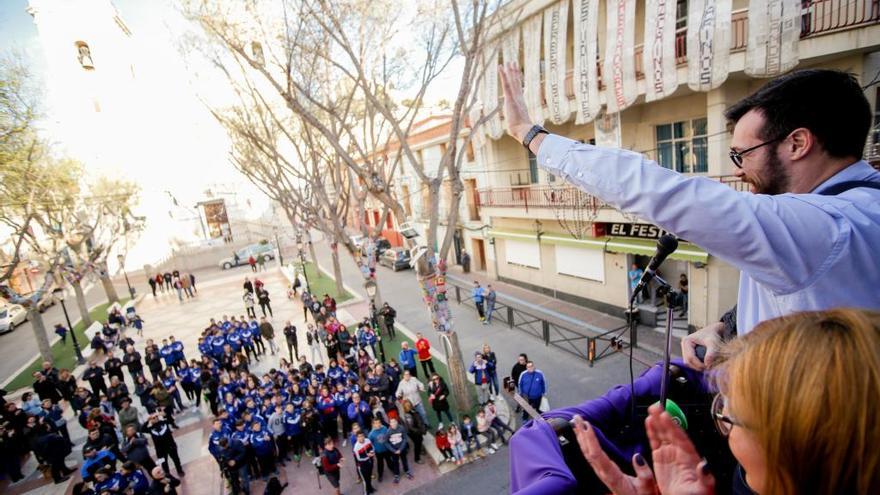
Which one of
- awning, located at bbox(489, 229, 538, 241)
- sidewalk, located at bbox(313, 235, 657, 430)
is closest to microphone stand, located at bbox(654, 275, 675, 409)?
sidewalk, located at bbox(313, 235, 657, 430)

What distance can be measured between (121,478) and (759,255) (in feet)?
33.3

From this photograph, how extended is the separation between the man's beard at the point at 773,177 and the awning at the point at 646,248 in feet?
37.6

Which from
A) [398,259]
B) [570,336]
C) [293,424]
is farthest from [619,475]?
[398,259]

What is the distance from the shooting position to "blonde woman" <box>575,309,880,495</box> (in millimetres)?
664

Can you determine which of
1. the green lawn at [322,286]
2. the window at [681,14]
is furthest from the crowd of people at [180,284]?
the window at [681,14]

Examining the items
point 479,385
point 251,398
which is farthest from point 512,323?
point 251,398

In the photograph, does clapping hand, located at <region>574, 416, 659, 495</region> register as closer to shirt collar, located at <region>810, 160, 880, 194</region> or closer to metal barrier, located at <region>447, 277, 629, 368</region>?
shirt collar, located at <region>810, 160, 880, 194</region>

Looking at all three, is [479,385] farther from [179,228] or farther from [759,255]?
[179,228]

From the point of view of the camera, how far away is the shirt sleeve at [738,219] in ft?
3.08

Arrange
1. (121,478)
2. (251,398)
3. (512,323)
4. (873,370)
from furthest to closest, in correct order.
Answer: (512,323), (251,398), (121,478), (873,370)

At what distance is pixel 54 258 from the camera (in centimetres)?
1841

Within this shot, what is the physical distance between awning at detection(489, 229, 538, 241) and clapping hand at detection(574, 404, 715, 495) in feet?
57.3

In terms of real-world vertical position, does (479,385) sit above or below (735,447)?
below

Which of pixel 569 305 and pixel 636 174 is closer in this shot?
pixel 636 174
